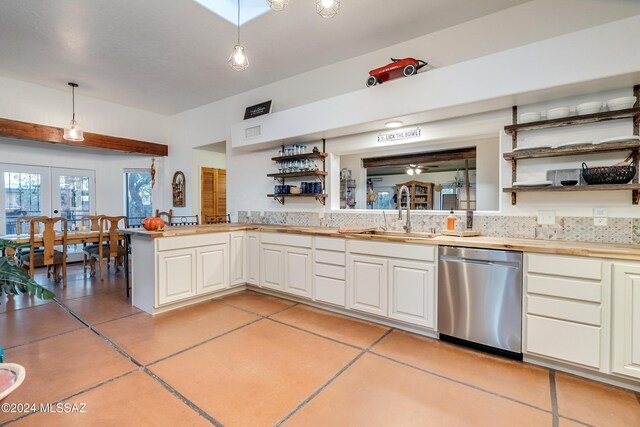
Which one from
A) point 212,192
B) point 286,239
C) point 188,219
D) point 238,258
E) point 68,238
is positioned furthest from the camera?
point 212,192

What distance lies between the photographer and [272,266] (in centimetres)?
366

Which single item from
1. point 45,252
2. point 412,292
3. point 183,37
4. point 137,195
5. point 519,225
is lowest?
point 412,292

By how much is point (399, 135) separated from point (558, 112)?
1363mm

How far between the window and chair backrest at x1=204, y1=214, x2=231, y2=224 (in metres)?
2.05

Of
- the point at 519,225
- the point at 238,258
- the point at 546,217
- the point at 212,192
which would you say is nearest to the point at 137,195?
the point at 212,192

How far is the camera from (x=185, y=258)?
331 cm

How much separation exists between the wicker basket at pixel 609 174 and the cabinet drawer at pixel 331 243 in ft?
6.59

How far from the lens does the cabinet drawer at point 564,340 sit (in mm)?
1926

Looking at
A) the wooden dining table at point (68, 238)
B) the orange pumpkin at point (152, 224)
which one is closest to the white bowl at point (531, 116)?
the orange pumpkin at point (152, 224)

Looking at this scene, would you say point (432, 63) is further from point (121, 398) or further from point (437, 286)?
point (121, 398)

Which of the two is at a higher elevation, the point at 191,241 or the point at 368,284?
the point at 191,241

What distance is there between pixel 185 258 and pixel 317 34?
2.77m

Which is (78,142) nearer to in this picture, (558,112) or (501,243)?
(501,243)

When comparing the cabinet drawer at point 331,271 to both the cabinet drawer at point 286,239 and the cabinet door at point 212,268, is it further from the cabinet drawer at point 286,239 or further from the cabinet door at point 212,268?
the cabinet door at point 212,268
